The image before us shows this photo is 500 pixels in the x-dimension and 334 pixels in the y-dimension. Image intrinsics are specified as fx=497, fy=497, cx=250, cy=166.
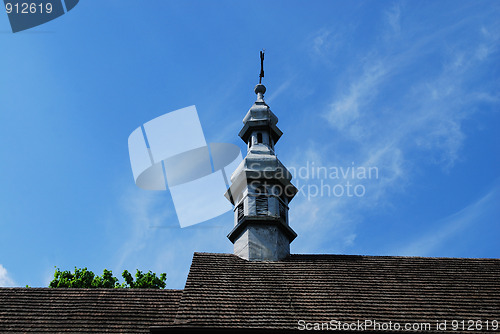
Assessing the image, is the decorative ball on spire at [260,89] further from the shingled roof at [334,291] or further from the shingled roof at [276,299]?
the shingled roof at [276,299]

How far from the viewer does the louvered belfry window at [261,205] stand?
17.7m

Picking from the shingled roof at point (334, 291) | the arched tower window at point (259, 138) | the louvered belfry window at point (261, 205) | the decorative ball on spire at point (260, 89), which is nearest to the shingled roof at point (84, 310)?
the shingled roof at point (334, 291)

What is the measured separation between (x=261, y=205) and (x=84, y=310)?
6.95 m

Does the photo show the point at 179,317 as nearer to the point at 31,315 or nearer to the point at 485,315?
the point at 31,315

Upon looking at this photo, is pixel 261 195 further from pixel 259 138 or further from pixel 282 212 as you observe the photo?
pixel 259 138

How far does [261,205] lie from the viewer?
17906 millimetres

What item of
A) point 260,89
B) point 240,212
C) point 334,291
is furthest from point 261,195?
point 260,89

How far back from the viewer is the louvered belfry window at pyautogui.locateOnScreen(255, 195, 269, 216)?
17702 mm

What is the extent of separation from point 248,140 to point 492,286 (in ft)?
34.7

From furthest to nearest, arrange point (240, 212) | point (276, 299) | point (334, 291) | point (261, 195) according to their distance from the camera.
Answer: point (240, 212) < point (261, 195) < point (334, 291) < point (276, 299)

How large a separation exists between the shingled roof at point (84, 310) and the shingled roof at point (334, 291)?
3.73ft

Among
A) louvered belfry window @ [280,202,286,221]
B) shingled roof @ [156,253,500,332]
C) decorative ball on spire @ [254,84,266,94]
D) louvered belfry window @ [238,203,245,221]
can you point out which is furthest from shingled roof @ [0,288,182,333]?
decorative ball on spire @ [254,84,266,94]

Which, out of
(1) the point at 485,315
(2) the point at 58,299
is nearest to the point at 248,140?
(2) the point at 58,299

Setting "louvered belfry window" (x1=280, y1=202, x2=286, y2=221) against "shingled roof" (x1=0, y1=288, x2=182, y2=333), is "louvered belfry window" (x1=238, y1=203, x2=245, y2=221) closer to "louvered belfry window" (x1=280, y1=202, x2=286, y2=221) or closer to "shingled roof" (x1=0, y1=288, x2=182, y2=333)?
"louvered belfry window" (x1=280, y1=202, x2=286, y2=221)
